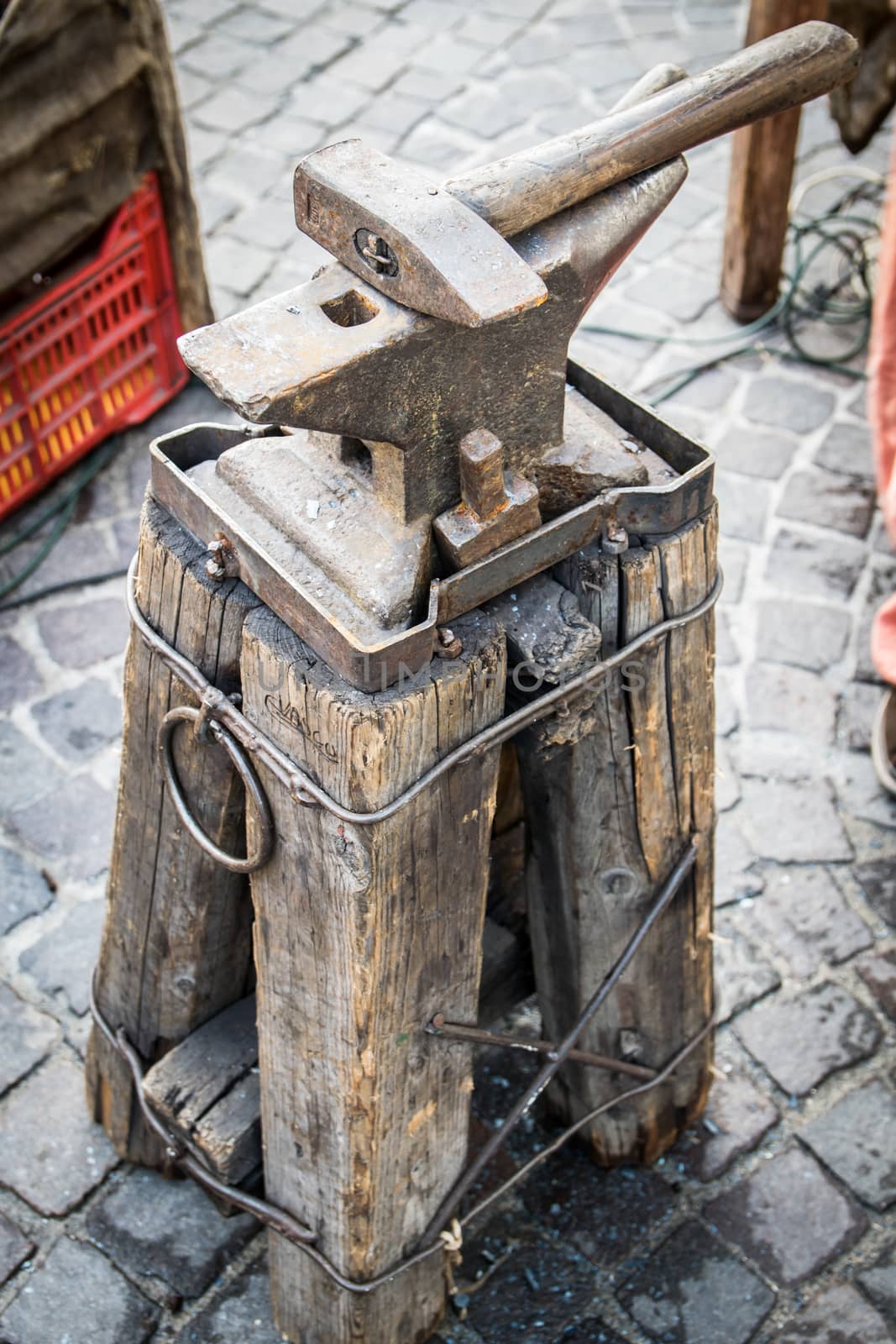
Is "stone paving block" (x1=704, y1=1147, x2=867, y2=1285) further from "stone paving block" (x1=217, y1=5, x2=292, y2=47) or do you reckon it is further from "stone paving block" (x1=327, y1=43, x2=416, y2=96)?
"stone paving block" (x1=217, y1=5, x2=292, y2=47)

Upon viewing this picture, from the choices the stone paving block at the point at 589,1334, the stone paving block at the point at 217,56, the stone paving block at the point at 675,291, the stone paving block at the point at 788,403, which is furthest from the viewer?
the stone paving block at the point at 217,56

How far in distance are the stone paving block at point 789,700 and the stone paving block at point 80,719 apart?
2.02m

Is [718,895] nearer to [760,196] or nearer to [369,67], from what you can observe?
[760,196]

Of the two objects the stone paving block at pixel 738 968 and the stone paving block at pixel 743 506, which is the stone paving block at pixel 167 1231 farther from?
the stone paving block at pixel 743 506

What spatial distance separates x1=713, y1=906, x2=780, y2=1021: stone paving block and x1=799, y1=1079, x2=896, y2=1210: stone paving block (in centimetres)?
35

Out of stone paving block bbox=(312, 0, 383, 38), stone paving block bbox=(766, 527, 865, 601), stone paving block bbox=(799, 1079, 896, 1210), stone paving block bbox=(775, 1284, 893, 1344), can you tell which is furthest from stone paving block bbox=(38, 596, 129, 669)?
stone paving block bbox=(312, 0, 383, 38)

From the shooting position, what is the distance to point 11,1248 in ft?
10.1

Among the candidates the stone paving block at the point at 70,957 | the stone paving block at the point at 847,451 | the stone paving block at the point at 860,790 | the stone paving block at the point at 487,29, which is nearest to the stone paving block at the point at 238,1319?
the stone paving block at the point at 70,957

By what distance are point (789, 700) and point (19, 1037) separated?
98.6 inches

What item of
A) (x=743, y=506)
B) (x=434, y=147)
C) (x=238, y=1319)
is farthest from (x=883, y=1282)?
(x=434, y=147)

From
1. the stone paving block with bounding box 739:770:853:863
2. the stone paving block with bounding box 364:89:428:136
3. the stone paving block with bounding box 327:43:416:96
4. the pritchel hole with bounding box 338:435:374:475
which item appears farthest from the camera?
the stone paving block with bounding box 327:43:416:96

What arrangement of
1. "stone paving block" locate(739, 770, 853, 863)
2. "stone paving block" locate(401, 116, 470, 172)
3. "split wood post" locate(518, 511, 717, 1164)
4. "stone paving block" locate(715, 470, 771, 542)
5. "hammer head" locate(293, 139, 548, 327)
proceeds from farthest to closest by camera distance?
"stone paving block" locate(401, 116, 470, 172), "stone paving block" locate(715, 470, 771, 542), "stone paving block" locate(739, 770, 853, 863), "split wood post" locate(518, 511, 717, 1164), "hammer head" locate(293, 139, 548, 327)

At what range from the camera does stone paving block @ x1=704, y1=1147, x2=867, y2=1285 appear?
3092 millimetres

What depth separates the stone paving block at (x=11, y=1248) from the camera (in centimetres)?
304
